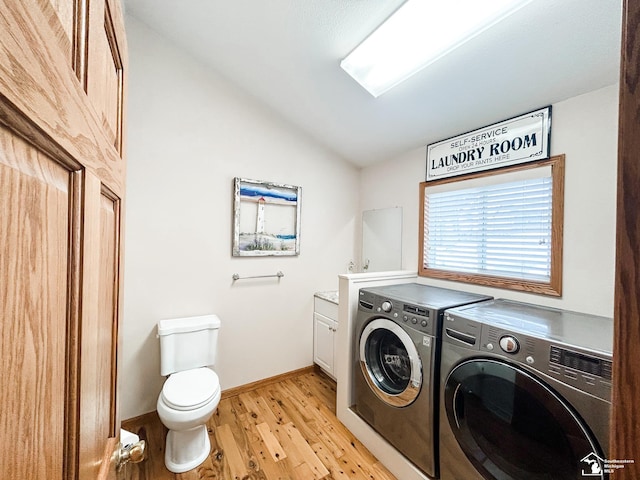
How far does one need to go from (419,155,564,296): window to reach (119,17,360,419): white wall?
108cm

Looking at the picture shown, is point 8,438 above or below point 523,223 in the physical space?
below

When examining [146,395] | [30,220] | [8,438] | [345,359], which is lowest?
[146,395]

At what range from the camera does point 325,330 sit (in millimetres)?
2418

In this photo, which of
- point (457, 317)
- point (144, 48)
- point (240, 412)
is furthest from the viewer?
point (240, 412)

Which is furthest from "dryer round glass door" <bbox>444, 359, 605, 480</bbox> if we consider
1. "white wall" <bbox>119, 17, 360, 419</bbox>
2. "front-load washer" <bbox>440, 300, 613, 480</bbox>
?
"white wall" <bbox>119, 17, 360, 419</bbox>

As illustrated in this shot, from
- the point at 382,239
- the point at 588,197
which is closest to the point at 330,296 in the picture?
the point at 382,239

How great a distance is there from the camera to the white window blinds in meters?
1.56

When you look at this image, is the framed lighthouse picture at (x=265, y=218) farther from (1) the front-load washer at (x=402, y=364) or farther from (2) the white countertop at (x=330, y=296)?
(1) the front-load washer at (x=402, y=364)

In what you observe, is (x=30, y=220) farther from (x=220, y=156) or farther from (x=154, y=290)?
(x=220, y=156)

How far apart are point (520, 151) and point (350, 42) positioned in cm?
125

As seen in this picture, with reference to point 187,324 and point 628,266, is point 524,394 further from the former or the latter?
point 187,324

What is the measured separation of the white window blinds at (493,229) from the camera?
5.13 feet

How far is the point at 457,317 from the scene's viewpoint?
1255mm

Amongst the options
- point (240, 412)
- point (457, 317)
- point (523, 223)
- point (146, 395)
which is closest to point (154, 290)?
point (146, 395)
